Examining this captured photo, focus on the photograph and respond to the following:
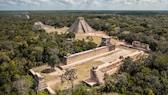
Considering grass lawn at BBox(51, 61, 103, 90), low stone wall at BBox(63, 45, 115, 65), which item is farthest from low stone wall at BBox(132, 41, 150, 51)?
grass lawn at BBox(51, 61, 103, 90)

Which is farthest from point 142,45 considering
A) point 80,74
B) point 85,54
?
point 80,74

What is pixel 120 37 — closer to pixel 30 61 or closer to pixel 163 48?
pixel 163 48

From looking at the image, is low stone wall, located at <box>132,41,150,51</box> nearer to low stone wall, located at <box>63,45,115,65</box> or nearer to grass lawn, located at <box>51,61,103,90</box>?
low stone wall, located at <box>63,45,115,65</box>

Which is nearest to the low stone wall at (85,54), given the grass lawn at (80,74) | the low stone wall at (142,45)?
the grass lawn at (80,74)

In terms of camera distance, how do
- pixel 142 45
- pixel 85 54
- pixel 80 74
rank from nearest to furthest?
1. pixel 80 74
2. pixel 85 54
3. pixel 142 45

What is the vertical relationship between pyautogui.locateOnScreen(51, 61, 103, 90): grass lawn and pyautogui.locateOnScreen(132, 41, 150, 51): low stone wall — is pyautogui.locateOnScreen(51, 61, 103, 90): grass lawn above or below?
below

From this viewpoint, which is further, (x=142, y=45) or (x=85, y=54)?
(x=142, y=45)

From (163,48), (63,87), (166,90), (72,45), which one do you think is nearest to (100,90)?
(63,87)

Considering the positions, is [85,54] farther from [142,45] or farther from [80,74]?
[142,45]

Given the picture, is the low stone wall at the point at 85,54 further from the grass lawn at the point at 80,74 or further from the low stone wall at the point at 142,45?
the low stone wall at the point at 142,45
